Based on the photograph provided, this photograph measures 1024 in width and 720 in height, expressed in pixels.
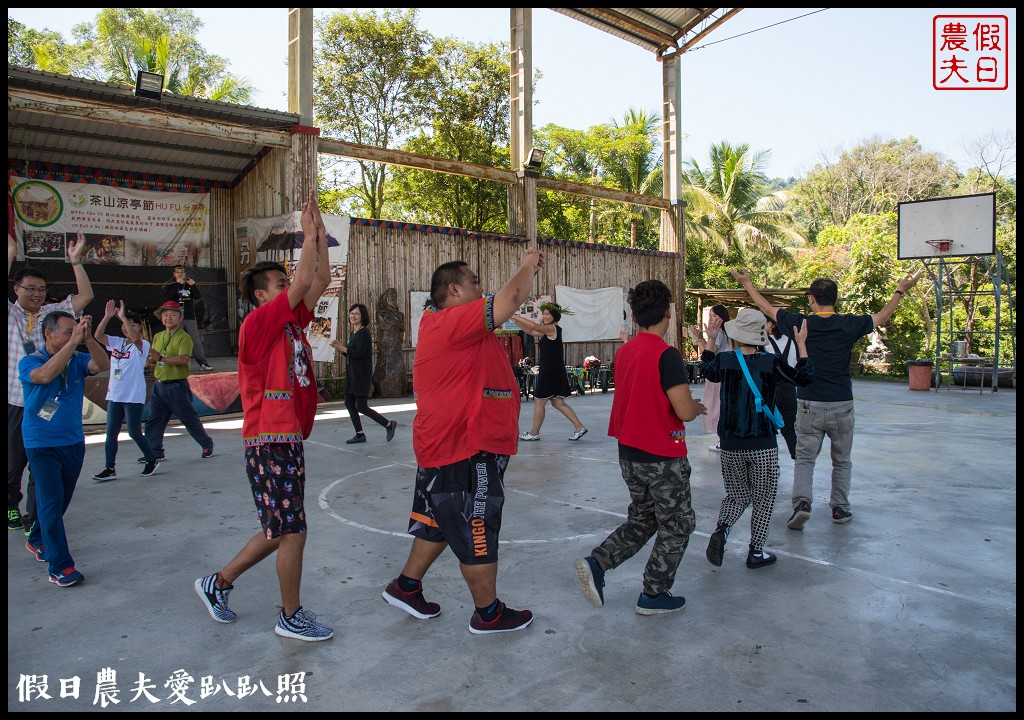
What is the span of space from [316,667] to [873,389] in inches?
652

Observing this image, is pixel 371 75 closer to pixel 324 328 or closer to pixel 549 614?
pixel 324 328

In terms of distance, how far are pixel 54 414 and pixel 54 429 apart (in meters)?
0.09

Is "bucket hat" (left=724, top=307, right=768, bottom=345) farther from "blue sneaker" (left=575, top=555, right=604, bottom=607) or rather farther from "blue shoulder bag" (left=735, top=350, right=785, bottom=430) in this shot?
"blue sneaker" (left=575, top=555, right=604, bottom=607)

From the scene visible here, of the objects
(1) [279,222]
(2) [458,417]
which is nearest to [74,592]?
(2) [458,417]

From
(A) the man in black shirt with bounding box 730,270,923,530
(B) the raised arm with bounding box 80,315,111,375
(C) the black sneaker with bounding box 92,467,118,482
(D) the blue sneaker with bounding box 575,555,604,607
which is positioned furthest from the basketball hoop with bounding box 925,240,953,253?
(B) the raised arm with bounding box 80,315,111,375

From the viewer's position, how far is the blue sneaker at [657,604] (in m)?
3.95

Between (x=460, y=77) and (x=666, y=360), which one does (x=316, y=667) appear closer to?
(x=666, y=360)

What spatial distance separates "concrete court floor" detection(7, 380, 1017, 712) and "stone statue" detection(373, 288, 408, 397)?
7476 mm

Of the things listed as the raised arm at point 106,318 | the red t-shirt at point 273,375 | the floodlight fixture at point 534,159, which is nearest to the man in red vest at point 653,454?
the red t-shirt at point 273,375

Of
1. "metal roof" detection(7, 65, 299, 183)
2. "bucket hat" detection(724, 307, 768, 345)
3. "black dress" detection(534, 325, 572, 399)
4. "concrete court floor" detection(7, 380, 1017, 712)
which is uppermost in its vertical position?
"metal roof" detection(7, 65, 299, 183)

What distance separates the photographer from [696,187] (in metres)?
30.1

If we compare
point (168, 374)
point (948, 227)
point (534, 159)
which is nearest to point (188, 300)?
point (168, 374)

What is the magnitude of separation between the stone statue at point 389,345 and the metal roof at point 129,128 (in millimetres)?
3481

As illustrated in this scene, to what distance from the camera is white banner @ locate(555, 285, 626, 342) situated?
17.9 meters
